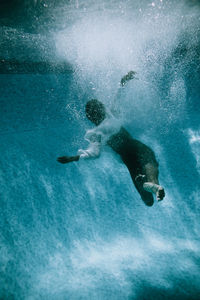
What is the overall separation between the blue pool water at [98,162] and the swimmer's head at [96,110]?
610mm

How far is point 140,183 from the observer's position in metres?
2.55

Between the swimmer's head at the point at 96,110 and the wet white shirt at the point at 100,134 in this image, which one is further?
the swimmer's head at the point at 96,110

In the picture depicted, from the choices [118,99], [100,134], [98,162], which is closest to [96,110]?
[100,134]

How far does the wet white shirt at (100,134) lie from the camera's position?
240cm

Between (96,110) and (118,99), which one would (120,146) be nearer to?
(96,110)

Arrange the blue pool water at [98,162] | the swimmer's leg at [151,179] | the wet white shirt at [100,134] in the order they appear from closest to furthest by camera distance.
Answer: the swimmer's leg at [151,179], the wet white shirt at [100,134], the blue pool water at [98,162]

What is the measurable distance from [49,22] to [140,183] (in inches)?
142

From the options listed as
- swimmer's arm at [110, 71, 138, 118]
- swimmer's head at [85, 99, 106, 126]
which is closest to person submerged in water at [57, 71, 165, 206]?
swimmer's head at [85, 99, 106, 126]

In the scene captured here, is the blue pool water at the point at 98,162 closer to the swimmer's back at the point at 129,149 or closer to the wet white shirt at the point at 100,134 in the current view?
the swimmer's back at the point at 129,149

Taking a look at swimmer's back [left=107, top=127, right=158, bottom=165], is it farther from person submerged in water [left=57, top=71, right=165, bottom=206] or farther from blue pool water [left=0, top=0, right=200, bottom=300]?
blue pool water [left=0, top=0, right=200, bottom=300]

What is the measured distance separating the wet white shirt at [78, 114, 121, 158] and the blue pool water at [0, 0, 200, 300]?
393 mm

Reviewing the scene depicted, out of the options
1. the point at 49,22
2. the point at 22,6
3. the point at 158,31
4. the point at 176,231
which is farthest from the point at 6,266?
the point at 158,31

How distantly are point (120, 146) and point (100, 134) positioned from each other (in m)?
0.39

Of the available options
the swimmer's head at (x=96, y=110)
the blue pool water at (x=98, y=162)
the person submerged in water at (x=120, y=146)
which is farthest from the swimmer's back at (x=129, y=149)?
the swimmer's head at (x=96, y=110)
